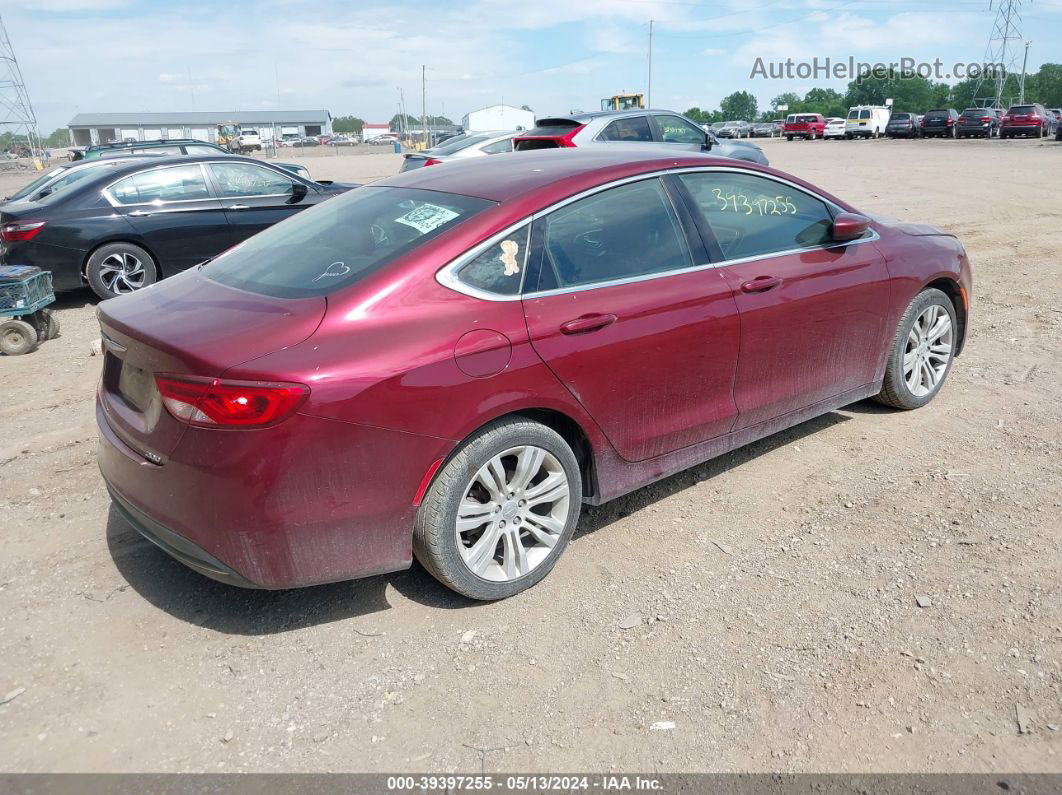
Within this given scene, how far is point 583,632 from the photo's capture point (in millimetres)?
3189

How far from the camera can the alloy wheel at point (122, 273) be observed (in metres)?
8.80

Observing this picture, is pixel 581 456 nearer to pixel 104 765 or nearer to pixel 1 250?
pixel 104 765

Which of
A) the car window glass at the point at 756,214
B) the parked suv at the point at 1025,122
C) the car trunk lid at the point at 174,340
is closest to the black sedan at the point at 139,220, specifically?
the car trunk lid at the point at 174,340

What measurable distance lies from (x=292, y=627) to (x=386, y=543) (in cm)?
60

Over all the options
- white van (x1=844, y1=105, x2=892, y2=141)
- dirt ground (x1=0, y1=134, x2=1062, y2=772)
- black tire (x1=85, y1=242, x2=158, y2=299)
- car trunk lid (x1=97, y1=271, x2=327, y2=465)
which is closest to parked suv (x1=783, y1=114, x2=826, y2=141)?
white van (x1=844, y1=105, x2=892, y2=141)

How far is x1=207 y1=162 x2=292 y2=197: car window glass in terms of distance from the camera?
935cm

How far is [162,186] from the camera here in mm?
9102

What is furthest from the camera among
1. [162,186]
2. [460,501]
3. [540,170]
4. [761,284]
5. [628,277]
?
[162,186]

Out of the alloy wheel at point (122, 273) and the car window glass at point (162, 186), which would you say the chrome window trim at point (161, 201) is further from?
the alloy wheel at point (122, 273)

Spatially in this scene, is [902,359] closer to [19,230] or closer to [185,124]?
[19,230]

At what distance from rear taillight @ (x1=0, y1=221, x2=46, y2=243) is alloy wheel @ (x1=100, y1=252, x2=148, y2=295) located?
68 centimetres

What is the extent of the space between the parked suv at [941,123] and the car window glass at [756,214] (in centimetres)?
4571

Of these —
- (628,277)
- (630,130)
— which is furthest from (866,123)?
(628,277)

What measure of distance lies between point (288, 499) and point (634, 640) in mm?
1362
